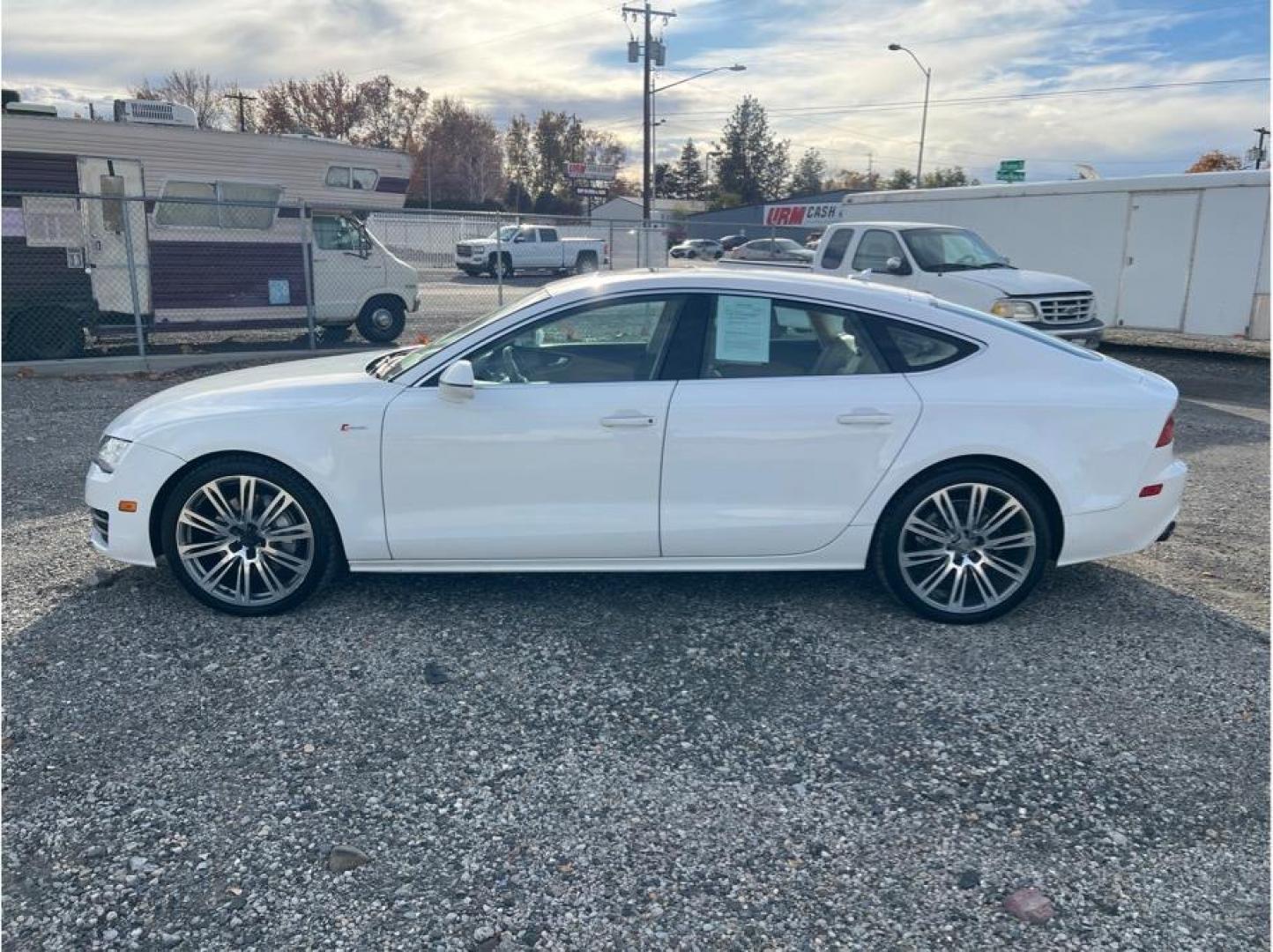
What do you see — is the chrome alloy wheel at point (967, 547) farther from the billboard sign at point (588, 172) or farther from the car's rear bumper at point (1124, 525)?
the billboard sign at point (588, 172)

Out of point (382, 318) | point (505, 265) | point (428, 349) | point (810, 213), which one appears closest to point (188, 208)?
point (382, 318)

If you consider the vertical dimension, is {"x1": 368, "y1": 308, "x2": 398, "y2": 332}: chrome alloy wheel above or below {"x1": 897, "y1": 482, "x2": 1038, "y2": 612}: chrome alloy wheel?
above

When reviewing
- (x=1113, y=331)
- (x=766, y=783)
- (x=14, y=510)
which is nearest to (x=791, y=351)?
(x=766, y=783)

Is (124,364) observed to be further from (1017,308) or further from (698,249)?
(698,249)

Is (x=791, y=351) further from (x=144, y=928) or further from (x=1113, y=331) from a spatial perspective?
(x=1113, y=331)

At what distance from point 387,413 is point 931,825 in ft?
8.88

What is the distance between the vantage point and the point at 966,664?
409 centimetres

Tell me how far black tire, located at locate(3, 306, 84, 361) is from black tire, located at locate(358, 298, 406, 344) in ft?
12.1

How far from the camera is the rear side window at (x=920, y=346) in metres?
4.42

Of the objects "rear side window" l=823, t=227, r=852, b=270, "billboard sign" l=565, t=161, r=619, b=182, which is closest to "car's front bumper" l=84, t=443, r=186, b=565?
"rear side window" l=823, t=227, r=852, b=270

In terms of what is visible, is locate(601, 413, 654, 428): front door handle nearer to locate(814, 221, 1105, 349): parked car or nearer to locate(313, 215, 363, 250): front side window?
locate(814, 221, 1105, 349): parked car

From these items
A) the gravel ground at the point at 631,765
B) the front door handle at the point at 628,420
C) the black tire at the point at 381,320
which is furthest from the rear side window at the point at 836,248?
the front door handle at the point at 628,420

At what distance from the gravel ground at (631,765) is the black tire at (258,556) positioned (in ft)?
0.36

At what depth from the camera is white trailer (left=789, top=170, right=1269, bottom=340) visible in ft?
44.3
